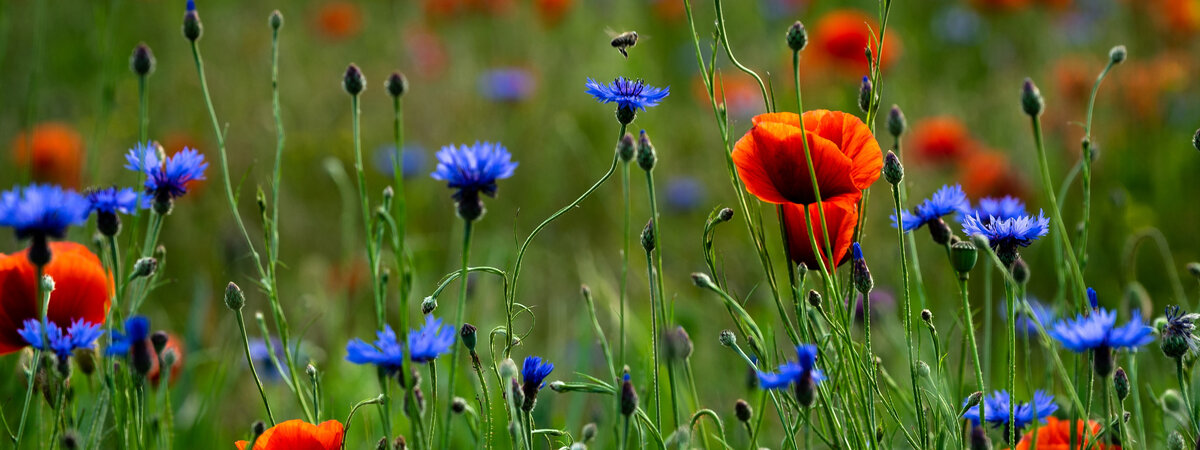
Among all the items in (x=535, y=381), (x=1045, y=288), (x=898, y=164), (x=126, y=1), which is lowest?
(x=535, y=381)

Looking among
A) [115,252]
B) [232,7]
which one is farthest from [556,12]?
[115,252]

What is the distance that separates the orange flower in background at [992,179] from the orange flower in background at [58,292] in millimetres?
1725

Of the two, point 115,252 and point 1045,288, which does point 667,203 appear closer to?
point 1045,288

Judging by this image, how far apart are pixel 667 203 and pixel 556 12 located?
81 centimetres

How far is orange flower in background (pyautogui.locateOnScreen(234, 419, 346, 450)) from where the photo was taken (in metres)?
0.68

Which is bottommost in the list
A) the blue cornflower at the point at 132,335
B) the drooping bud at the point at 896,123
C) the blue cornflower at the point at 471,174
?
the blue cornflower at the point at 132,335

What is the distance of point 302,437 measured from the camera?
0.69 metres

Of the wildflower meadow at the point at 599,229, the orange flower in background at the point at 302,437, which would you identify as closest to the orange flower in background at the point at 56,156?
the wildflower meadow at the point at 599,229

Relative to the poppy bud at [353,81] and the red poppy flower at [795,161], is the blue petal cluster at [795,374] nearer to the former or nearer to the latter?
the red poppy flower at [795,161]

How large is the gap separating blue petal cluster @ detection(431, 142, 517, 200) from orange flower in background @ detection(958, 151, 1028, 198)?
165cm

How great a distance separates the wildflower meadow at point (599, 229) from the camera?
68 cm

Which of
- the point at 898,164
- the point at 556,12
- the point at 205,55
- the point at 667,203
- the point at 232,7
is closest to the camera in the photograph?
the point at 898,164

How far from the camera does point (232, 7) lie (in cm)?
382

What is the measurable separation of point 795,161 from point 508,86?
2005mm
